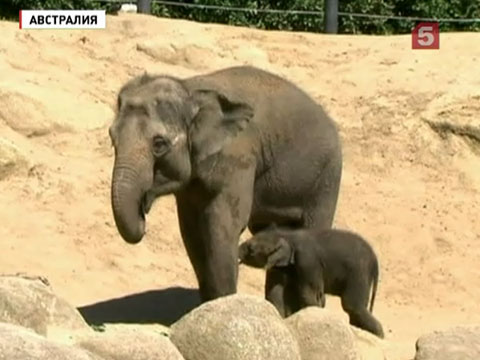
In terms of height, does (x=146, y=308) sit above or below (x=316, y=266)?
below

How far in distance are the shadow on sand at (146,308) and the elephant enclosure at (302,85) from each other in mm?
40

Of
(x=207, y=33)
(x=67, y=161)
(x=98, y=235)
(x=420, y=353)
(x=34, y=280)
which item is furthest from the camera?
(x=207, y=33)

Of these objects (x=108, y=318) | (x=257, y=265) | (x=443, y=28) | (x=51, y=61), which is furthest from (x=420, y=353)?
(x=443, y=28)

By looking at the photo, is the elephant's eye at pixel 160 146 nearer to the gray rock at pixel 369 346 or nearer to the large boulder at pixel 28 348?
the gray rock at pixel 369 346

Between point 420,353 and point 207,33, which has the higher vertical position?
point 207,33

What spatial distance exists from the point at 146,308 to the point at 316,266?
1481 mm

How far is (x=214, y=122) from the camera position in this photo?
485 inches

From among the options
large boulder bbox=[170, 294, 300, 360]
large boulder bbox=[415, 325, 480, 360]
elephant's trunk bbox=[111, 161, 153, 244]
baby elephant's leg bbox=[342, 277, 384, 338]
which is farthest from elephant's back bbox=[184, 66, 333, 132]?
large boulder bbox=[170, 294, 300, 360]

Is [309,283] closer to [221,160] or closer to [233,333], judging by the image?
[221,160]

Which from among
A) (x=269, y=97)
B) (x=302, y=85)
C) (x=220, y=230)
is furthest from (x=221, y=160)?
(x=302, y=85)

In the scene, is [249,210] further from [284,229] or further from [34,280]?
[34,280]

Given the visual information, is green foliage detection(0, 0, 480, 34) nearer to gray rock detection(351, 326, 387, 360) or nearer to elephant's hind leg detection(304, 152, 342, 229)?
elephant's hind leg detection(304, 152, 342, 229)

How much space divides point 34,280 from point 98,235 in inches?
175

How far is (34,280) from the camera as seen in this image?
10406 millimetres
